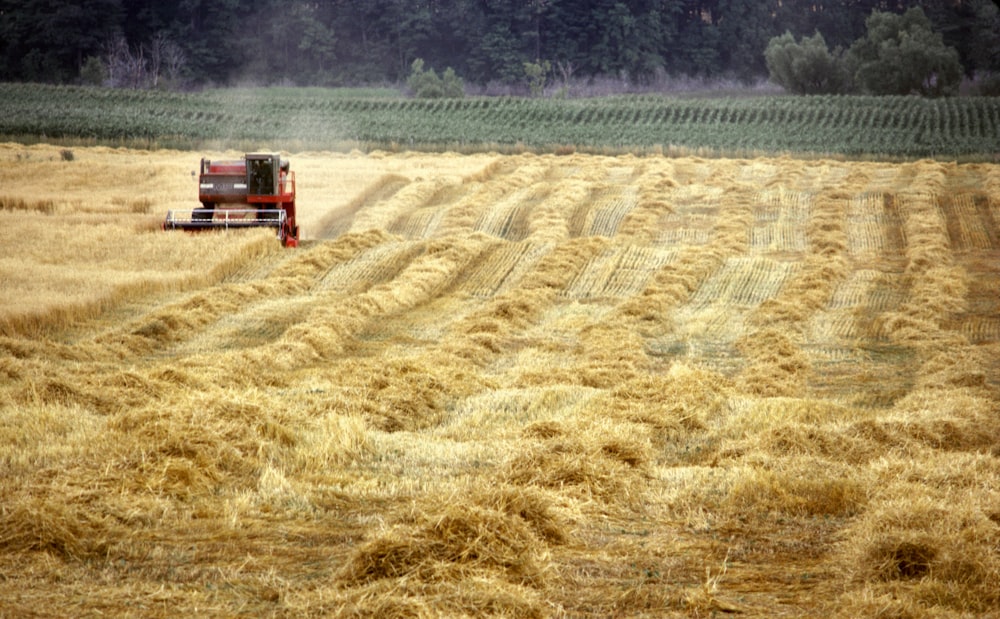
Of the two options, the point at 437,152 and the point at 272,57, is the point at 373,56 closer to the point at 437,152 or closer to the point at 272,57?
the point at 272,57

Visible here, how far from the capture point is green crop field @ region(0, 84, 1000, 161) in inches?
1743

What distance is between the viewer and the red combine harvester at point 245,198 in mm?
24062

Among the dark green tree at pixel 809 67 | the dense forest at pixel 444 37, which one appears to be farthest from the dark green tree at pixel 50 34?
the dark green tree at pixel 809 67

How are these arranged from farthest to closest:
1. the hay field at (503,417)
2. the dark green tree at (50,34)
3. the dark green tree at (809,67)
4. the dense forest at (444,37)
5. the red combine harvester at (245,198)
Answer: the dense forest at (444,37) < the dark green tree at (50,34) < the dark green tree at (809,67) < the red combine harvester at (245,198) < the hay field at (503,417)

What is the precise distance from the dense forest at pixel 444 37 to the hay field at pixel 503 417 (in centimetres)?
5382

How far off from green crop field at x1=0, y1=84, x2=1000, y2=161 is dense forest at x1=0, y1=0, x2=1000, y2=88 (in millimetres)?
19401

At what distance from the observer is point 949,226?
26094mm

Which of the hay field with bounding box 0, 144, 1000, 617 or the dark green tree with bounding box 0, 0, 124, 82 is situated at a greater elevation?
the dark green tree with bounding box 0, 0, 124, 82

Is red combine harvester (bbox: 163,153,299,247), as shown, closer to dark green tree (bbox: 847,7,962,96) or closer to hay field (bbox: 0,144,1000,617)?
hay field (bbox: 0,144,1000,617)

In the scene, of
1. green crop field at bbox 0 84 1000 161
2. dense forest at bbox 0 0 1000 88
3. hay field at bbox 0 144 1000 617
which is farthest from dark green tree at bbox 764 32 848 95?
hay field at bbox 0 144 1000 617

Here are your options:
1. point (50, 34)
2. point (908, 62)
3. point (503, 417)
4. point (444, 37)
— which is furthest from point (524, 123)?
point (503, 417)

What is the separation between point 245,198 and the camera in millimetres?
24547

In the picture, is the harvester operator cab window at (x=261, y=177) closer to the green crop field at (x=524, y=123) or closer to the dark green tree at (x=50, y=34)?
the green crop field at (x=524, y=123)

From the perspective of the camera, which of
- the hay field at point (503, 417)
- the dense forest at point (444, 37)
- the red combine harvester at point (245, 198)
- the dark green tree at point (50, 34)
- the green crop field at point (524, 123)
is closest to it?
the hay field at point (503, 417)
